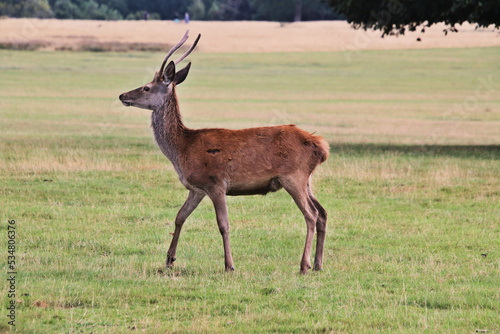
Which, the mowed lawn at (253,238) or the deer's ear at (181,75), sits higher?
the deer's ear at (181,75)

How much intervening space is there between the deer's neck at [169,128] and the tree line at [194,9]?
9439 centimetres

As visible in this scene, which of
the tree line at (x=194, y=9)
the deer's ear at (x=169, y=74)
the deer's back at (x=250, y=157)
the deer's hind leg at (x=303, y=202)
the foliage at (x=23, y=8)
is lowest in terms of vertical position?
the tree line at (x=194, y=9)

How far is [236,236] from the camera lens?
1162 cm

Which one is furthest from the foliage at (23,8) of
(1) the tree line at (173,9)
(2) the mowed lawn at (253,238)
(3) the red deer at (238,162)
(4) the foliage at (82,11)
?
(3) the red deer at (238,162)

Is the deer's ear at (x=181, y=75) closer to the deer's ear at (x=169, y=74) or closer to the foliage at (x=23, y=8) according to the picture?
the deer's ear at (x=169, y=74)

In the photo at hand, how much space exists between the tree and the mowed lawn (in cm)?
359

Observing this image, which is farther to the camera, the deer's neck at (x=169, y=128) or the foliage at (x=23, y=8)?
the foliage at (x=23, y=8)

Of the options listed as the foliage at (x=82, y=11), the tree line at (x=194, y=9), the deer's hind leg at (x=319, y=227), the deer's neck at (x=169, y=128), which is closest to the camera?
the deer's hind leg at (x=319, y=227)

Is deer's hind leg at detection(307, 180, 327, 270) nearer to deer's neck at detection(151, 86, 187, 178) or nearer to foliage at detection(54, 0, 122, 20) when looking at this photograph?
deer's neck at detection(151, 86, 187, 178)

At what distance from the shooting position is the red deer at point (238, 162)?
9344 mm

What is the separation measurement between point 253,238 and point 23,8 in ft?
268

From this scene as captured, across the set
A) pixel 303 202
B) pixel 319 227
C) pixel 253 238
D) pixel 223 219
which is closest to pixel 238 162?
pixel 223 219

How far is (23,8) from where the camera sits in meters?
87.9

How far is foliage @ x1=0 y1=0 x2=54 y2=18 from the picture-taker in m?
86.9
